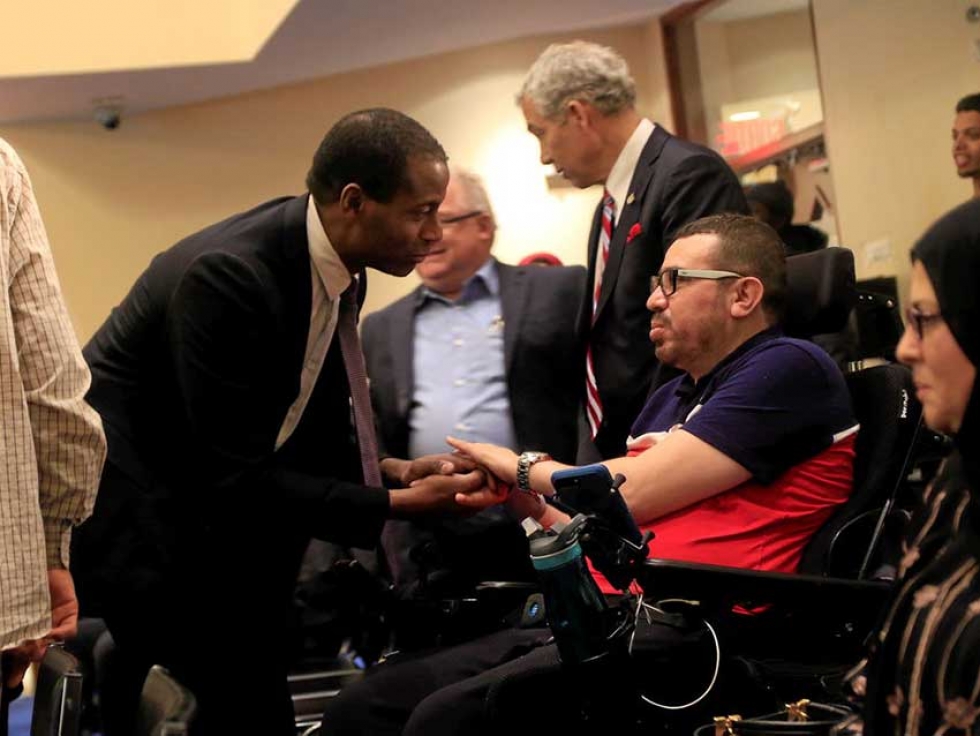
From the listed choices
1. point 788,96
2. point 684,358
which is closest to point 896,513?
point 684,358

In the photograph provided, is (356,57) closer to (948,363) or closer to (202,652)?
(202,652)

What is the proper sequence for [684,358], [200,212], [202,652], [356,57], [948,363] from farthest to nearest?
[200,212]
[356,57]
[202,652]
[684,358]
[948,363]

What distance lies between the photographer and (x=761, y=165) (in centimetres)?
651

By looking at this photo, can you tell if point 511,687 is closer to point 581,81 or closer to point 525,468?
point 525,468

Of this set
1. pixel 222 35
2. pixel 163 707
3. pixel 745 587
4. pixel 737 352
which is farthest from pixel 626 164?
pixel 222 35

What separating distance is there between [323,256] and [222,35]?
13.5 feet

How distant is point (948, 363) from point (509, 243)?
5.86m

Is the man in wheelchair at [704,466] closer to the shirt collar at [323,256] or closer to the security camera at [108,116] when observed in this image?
the shirt collar at [323,256]

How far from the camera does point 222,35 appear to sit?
6555 mm

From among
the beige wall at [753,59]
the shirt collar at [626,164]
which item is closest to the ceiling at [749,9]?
the beige wall at [753,59]

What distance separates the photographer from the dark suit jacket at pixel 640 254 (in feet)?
10.2

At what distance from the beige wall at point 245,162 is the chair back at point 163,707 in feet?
16.3

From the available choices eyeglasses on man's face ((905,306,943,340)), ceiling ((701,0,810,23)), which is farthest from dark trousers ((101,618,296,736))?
ceiling ((701,0,810,23))

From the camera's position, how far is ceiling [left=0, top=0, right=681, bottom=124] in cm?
629
